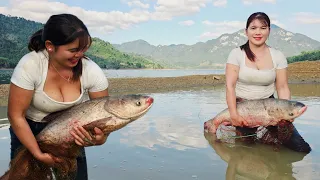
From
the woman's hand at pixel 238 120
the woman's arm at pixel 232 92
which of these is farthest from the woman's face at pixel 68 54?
the woman's hand at pixel 238 120

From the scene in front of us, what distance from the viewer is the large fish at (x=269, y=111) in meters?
5.33

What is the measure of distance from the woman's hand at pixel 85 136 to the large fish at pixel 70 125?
0.04 metres

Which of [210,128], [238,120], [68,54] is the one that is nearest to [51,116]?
[68,54]

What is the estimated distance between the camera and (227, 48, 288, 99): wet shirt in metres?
5.71

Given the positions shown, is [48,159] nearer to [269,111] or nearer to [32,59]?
[32,59]

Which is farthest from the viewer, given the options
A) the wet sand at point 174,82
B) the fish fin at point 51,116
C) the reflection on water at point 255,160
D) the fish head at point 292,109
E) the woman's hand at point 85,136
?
the wet sand at point 174,82

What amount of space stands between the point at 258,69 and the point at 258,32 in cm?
59

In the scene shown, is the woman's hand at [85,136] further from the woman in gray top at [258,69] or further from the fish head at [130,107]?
the woman in gray top at [258,69]

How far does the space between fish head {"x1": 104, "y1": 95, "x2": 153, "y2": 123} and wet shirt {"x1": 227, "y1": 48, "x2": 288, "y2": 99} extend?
10.6ft

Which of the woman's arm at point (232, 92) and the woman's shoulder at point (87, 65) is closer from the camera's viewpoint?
the woman's shoulder at point (87, 65)

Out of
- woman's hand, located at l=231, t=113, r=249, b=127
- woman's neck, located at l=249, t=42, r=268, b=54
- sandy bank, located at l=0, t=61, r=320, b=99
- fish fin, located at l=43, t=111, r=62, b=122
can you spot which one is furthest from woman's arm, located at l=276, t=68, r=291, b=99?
sandy bank, located at l=0, t=61, r=320, b=99

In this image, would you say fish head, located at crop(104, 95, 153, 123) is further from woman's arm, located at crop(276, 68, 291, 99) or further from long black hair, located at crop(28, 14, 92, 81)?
woman's arm, located at crop(276, 68, 291, 99)

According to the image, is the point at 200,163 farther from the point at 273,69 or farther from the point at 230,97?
the point at 273,69

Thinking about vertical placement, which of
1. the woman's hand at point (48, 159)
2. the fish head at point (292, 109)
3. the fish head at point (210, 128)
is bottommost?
the fish head at point (210, 128)
